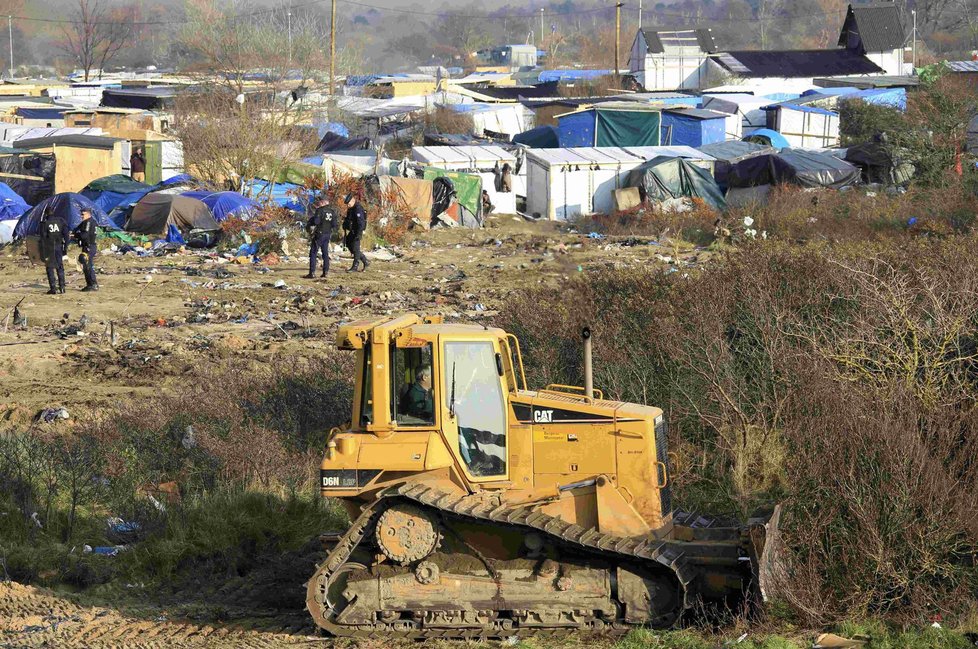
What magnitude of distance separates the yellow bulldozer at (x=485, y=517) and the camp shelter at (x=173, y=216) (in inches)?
742

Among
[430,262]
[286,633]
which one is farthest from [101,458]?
[430,262]

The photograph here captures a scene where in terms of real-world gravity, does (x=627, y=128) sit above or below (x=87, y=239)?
above

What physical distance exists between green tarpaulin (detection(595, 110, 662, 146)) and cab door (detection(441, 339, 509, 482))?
32.2 metres

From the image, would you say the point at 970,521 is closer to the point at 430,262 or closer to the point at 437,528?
the point at 437,528

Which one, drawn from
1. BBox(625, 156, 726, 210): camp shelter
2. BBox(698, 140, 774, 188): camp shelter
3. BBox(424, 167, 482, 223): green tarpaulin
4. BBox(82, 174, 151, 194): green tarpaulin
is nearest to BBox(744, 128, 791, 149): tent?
BBox(698, 140, 774, 188): camp shelter

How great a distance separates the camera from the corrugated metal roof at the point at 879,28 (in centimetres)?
6241

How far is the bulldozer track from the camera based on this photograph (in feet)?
26.6

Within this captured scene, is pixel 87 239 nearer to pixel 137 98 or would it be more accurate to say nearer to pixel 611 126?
pixel 611 126

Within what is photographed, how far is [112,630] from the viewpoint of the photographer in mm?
8555

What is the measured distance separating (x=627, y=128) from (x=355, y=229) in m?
19.1

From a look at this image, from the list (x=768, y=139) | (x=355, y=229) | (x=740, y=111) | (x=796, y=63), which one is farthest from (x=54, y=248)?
(x=796, y=63)

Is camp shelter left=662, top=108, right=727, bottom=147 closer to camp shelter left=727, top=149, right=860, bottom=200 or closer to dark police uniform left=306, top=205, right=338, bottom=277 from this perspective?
camp shelter left=727, top=149, right=860, bottom=200

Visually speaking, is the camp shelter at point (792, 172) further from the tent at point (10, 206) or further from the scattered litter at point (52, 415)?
the scattered litter at point (52, 415)

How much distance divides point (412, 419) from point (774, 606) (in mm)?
2789
